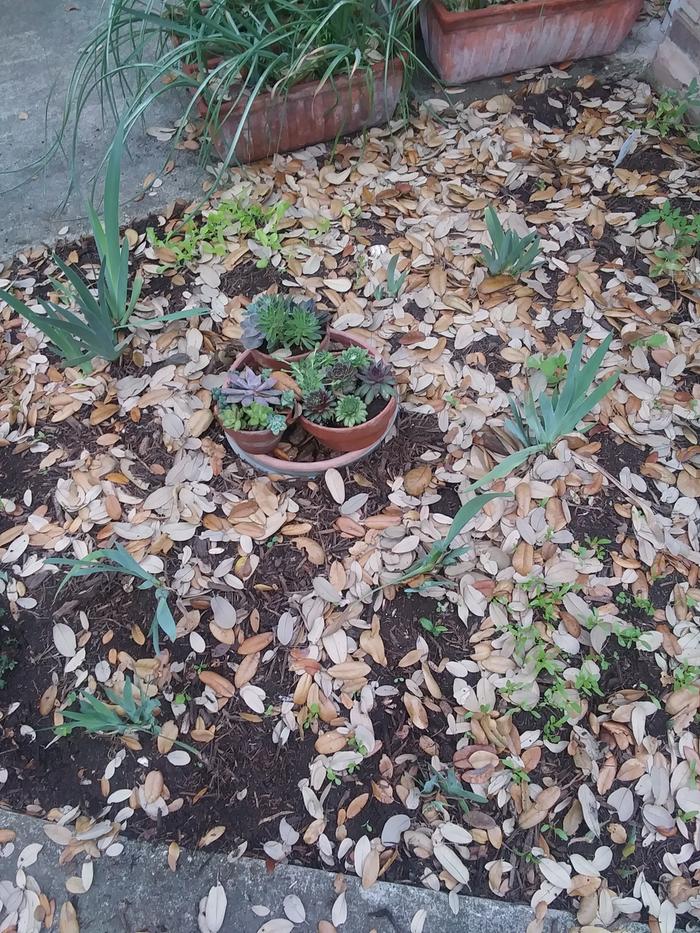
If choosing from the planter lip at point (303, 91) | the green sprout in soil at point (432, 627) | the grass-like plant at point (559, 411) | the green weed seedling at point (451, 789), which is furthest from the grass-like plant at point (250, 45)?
the green weed seedling at point (451, 789)

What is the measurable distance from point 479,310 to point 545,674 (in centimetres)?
94

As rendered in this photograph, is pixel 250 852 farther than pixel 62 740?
No

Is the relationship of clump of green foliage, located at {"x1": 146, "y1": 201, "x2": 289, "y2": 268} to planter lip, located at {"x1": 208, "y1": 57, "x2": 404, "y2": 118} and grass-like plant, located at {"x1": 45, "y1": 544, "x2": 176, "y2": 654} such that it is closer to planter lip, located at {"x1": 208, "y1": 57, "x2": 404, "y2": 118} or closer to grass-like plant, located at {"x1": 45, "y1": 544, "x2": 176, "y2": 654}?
planter lip, located at {"x1": 208, "y1": 57, "x2": 404, "y2": 118}

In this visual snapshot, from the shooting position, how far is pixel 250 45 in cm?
183

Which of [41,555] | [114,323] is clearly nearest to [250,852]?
[41,555]

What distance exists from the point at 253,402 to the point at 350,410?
0.21 m

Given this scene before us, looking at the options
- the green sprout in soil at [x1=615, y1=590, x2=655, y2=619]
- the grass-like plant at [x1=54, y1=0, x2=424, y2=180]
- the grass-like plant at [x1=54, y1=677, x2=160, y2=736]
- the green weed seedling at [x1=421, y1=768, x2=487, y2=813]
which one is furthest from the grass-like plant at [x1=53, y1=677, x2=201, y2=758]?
the grass-like plant at [x1=54, y1=0, x2=424, y2=180]

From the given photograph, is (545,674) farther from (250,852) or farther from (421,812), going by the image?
(250,852)

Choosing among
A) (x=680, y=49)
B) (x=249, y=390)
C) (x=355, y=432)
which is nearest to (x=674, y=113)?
(x=680, y=49)

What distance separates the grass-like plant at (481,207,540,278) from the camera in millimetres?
1639

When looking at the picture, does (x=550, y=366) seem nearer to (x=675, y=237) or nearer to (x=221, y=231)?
(x=675, y=237)

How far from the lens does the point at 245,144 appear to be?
2.03 m

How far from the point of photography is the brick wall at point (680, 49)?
6.45 ft

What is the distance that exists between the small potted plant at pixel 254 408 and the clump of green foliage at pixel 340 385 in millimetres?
52
